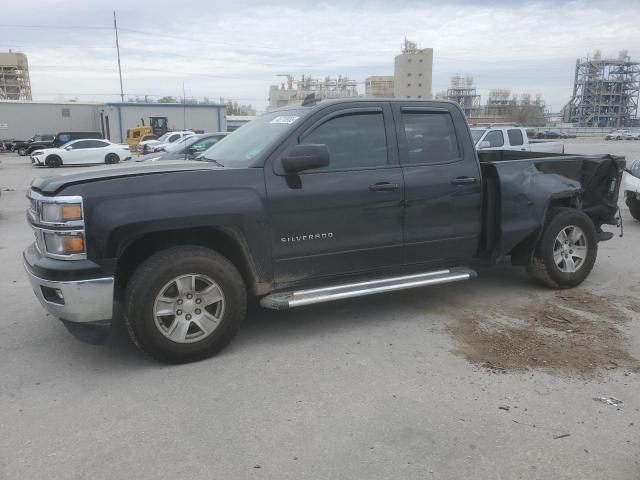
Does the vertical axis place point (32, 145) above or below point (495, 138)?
below

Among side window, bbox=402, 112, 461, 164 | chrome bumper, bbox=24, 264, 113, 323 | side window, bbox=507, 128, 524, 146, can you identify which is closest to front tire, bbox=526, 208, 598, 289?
side window, bbox=402, 112, 461, 164

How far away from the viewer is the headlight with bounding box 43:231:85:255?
141 inches

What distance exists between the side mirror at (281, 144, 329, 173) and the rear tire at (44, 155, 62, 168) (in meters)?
27.6

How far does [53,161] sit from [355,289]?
27.9 metres

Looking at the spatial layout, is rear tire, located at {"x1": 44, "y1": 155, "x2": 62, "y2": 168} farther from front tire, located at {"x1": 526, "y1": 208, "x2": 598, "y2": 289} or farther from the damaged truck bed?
front tire, located at {"x1": 526, "y1": 208, "x2": 598, "y2": 289}

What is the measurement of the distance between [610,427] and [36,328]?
456 cm

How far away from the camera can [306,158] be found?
4.03 meters

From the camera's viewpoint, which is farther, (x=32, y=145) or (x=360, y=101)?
(x=32, y=145)

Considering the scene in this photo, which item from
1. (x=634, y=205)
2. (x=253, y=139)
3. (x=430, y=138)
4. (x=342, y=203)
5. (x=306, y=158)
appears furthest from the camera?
(x=634, y=205)

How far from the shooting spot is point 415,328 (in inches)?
185

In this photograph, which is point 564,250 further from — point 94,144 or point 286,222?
point 94,144

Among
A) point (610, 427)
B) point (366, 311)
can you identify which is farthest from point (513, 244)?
point (610, 427)

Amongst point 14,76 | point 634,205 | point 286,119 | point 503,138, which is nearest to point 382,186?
point 286,119

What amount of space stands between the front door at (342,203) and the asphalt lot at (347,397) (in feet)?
2.19
